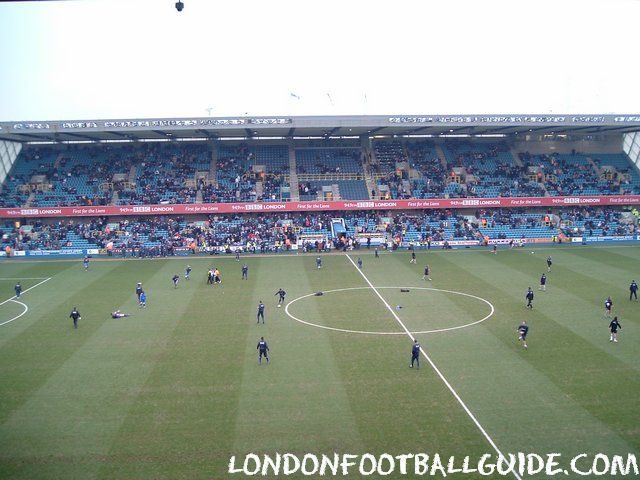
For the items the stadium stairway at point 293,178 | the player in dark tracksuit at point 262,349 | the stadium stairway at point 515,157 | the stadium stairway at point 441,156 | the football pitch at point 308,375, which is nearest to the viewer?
the football pitch at point 308,375

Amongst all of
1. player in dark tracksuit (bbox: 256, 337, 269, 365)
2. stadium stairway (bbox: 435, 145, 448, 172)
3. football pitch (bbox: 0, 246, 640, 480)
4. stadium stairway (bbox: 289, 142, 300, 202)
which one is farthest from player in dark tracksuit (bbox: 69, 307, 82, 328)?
stadium stairway (bbox: 435, 145, 448, 172)

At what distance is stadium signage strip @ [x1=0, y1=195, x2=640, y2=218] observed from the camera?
5516 centimetres

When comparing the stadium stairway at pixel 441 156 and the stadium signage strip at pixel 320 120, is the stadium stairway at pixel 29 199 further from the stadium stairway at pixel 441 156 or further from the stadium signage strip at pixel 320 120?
the stadium stairway at pixel 441 156

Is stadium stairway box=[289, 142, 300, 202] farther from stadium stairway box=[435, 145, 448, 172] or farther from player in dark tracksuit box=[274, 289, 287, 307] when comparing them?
player in dark tracksuit box=[274, 289, 287, 307]

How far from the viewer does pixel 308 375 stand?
20922mm

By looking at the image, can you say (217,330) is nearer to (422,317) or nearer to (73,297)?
(422,317)

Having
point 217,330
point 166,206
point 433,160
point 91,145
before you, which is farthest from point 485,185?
point 91,145

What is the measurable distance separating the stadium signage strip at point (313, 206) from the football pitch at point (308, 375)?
19.1 meters

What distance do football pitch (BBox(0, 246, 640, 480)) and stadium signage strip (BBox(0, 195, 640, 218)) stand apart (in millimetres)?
19131

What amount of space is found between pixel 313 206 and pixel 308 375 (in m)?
37.6

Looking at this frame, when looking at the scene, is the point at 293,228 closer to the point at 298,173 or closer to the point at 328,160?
the point at 298,173

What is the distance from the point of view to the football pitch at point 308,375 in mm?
15602

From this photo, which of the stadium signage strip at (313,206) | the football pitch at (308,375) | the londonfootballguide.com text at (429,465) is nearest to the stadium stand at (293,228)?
the stadium signage strip at (313,206)

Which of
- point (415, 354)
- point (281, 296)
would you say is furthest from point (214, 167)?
point (415, 354)
